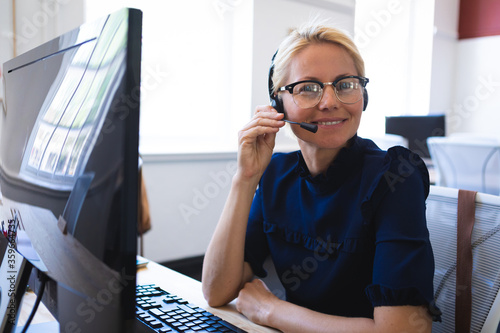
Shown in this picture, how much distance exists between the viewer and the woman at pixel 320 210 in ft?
2.87

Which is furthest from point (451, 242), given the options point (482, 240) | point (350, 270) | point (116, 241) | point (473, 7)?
point (473, 7)

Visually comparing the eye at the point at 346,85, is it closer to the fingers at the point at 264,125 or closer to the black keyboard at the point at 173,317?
the fingers at the point at 264,125

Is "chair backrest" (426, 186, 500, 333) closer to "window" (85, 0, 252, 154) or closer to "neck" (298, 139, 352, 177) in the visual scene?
"neck" (298, 139, 352, 177)

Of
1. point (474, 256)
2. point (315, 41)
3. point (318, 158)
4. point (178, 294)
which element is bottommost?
point (178, 294)

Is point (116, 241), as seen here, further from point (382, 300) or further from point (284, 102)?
point (284, 102)

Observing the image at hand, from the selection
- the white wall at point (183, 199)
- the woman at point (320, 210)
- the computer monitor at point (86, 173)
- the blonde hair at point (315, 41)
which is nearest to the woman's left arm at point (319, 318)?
the woman at point (320, 210)

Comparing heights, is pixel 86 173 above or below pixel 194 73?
below

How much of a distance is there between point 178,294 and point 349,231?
0.42 metres

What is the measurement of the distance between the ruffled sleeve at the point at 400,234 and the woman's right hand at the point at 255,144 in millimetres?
275

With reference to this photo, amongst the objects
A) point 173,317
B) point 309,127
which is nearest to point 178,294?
point 173,317

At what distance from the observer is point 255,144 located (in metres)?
1.09

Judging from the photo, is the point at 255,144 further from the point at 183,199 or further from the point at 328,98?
the point at 183,199

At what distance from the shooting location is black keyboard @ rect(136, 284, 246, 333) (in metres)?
0.72

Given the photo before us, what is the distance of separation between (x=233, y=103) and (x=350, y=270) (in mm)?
2925
